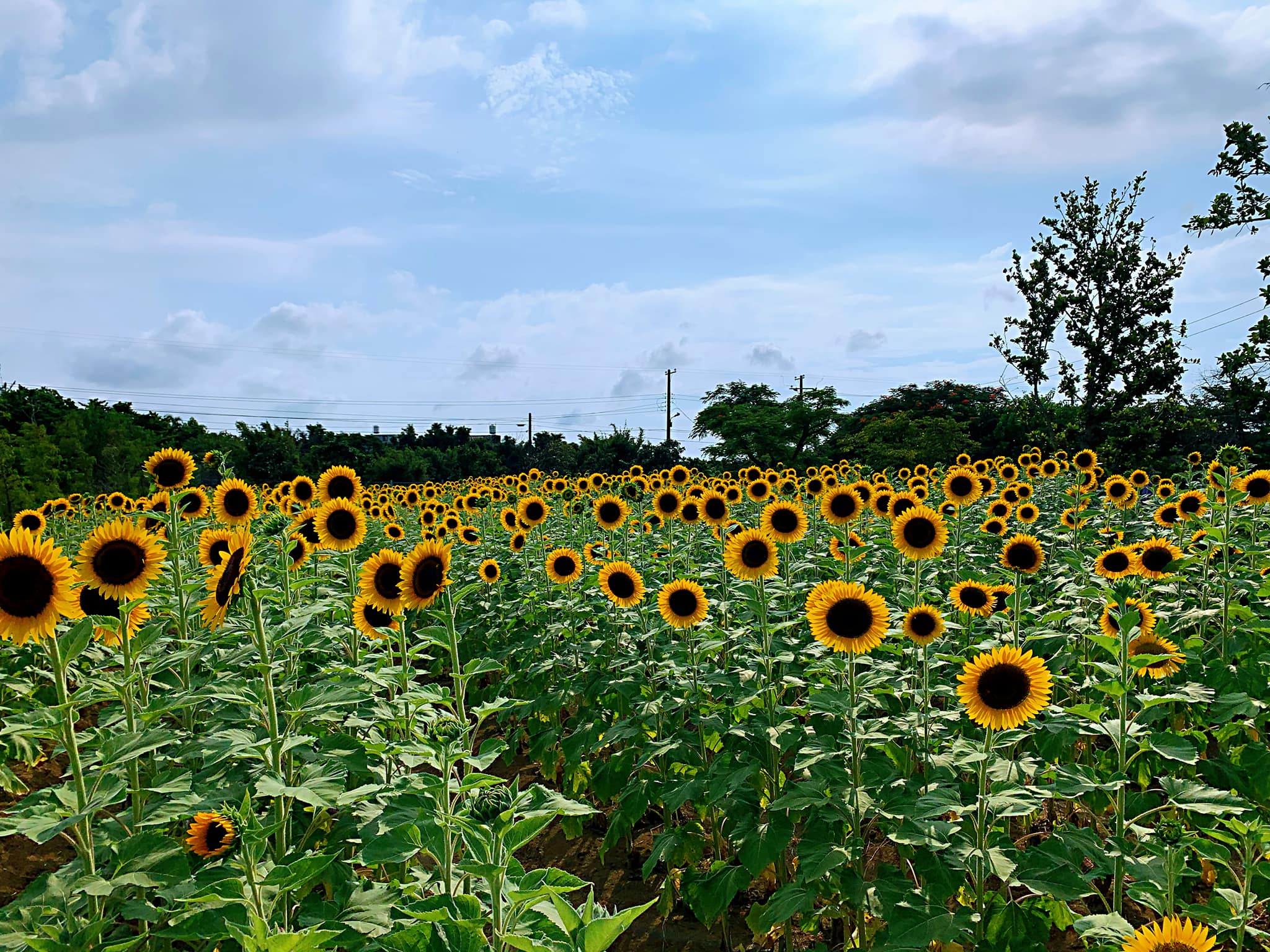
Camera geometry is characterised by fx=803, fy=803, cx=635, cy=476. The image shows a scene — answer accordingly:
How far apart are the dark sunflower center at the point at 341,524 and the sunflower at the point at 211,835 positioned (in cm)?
226

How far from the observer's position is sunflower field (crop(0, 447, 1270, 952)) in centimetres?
279

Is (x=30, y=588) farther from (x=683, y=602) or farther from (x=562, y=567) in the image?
(x=562, y=567)

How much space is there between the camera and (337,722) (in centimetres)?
443

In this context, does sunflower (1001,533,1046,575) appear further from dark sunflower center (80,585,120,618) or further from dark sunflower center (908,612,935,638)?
dark sunflower center (80,585,120,618)

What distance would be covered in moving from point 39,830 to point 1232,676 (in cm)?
577

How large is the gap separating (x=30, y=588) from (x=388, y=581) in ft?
4.98

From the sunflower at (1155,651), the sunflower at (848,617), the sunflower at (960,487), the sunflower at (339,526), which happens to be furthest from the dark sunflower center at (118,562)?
the sunflower at (960,487)

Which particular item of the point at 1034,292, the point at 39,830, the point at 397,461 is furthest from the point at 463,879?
the point at 397,461

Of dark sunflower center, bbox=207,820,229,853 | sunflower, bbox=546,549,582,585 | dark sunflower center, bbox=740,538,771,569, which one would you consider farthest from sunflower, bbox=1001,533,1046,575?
dark sunflower center, bbox=207,820,229,853

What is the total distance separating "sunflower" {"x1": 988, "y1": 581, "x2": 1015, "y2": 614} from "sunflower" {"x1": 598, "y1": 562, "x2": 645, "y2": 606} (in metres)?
2.33

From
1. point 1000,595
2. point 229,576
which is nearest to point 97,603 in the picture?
point 229,576

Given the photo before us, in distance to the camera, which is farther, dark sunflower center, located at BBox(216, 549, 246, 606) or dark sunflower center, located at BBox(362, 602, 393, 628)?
dark sunflower center, located at BBox(362, 602, 393, 628)

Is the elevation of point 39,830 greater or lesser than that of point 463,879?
greater

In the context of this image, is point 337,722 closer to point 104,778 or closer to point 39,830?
point 104,778
